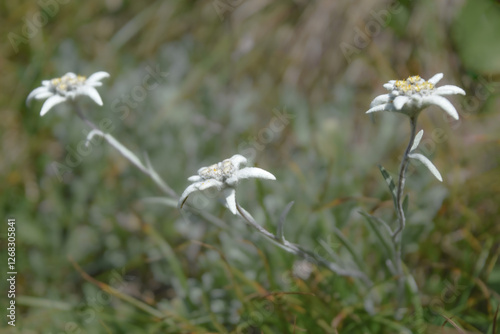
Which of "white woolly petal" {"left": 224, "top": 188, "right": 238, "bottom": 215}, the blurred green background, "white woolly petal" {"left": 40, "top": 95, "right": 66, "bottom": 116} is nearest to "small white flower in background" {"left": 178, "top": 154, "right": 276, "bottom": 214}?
"white woolly petal" {"left": 224, "top": 188, "right": 238, "bottom": 215}

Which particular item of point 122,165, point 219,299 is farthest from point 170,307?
point 122,165

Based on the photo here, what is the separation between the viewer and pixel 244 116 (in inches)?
168

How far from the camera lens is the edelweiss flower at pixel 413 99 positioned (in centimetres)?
179

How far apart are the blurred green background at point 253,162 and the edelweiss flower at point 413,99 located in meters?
0.97

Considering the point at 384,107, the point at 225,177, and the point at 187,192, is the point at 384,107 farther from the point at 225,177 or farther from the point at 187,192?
the point at 187,192

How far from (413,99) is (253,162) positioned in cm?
160

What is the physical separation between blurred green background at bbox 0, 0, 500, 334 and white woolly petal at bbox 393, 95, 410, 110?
104cm

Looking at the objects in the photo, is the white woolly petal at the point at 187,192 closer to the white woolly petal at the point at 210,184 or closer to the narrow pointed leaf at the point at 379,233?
the white woolly petal at the point at 210,184

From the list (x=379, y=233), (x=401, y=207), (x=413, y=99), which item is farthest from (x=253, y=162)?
(x=413, y=99)

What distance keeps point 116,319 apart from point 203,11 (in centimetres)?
356

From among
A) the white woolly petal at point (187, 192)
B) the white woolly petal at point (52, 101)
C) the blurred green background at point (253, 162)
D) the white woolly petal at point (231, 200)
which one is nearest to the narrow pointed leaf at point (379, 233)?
the blurred green background at point (253, 162)

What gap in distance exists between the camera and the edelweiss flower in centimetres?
179

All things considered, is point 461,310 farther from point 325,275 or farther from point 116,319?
point 116,319

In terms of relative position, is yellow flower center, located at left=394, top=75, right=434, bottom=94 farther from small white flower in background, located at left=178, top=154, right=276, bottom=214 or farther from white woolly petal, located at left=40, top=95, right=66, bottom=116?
white woolly petal, located at left=40, top=95, right=66, bottom=116
